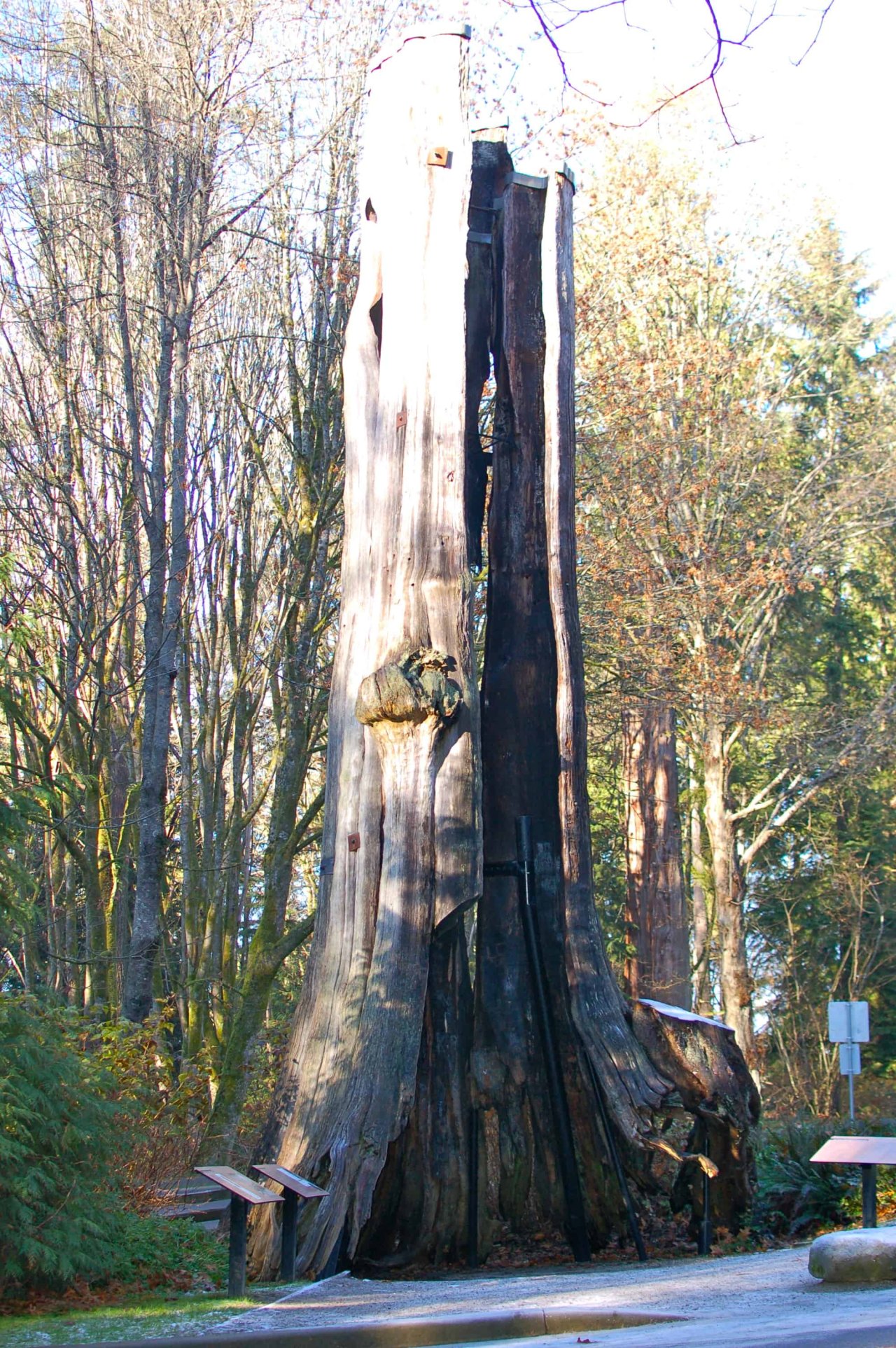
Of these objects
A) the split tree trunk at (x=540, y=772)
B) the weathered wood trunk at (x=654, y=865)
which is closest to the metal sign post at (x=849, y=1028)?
the weathered wood trunk at (x=654, y=865)

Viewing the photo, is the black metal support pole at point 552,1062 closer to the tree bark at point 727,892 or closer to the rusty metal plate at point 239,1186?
the rusty metal plate at point 239,1186

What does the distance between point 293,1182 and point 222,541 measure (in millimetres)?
9401

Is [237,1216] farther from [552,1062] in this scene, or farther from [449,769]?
[449,769]

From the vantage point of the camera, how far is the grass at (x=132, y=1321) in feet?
15.7

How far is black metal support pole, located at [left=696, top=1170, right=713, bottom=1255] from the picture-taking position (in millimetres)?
7527

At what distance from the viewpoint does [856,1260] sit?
573cm

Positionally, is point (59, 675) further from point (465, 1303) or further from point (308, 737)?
point (465, 1303)

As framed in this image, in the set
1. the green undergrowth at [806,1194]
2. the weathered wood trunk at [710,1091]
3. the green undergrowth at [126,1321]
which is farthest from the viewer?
the green undergrowth at [806,1194]

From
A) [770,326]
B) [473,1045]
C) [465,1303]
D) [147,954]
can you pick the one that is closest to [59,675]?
[147,954]

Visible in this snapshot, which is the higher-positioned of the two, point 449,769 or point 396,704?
point 396,704

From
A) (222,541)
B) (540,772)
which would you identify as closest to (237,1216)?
(540,772)

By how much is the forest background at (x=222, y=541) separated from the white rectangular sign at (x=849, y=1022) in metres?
2.03

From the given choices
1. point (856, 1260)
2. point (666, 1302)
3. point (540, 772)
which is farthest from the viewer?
point (540, 772)

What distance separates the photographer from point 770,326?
914 inches
